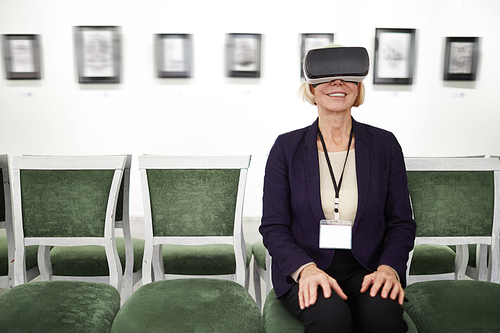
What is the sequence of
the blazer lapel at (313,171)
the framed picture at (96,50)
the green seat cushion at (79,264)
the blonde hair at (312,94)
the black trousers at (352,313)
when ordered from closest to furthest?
1. the black trousers at (352,313)
2. the blazer lapel at (313,171)
3. the blonde hair at (312,94)
4. the green seat cushion at (79,264)
5. the framed picture at (96,50)

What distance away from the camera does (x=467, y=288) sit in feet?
5.00

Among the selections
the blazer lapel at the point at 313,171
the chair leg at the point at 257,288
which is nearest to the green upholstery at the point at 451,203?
the blazer lapel at the point at 313,171

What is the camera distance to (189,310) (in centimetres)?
134

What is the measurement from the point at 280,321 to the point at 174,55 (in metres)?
3.31

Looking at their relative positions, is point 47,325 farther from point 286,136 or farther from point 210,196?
point 286,136

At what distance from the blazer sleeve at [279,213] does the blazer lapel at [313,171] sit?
8 centimetres

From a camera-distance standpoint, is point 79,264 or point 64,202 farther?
point 79,264

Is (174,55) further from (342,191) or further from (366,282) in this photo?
(366,282)

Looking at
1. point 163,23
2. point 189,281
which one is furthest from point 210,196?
point 163,23

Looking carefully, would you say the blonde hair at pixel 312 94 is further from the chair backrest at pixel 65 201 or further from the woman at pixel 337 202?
the chair backrest at pixel 65 201

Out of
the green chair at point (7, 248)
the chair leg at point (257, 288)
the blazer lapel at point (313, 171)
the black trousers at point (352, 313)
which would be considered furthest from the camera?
→ the chair leg at point (257, 288)

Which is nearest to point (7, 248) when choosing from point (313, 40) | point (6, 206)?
point (6, 206)

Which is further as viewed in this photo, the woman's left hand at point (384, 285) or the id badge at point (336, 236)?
Answer: the id badge at point (336, 236)

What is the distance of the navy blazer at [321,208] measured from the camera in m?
1.35
